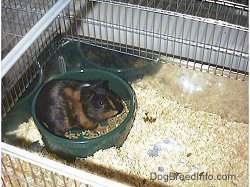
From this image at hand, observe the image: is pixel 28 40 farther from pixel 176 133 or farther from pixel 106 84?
pixel 176 133

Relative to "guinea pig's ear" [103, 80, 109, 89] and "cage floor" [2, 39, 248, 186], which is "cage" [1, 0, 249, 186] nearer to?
"cage floor" [2, 39, 248, 186]

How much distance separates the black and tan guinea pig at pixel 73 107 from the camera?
1.92m

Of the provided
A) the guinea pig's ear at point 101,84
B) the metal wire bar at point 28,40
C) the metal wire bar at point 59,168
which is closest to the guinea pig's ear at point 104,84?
the guinea pig's ear at point 101,84

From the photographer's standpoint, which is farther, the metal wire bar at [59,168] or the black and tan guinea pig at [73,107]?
the black and tan guinea pig at [73,107]

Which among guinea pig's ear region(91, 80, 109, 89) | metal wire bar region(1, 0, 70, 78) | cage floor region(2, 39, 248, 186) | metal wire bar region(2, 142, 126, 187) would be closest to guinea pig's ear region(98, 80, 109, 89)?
guinea pig's ear region(91, 80, 109, 89)

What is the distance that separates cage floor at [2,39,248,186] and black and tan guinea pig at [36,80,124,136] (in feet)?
0.52

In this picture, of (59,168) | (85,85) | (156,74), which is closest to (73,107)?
(85,85)

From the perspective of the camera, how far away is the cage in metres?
1.96

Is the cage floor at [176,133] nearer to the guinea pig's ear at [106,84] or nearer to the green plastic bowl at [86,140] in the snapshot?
the green plastic bowl at [86,140]

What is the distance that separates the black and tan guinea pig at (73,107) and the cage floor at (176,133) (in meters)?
0.16

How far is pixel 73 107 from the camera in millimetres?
1957

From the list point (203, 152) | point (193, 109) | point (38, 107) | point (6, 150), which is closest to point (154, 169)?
point (203, 152)

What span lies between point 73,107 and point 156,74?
0.53 metres

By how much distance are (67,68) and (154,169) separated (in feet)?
2.63
